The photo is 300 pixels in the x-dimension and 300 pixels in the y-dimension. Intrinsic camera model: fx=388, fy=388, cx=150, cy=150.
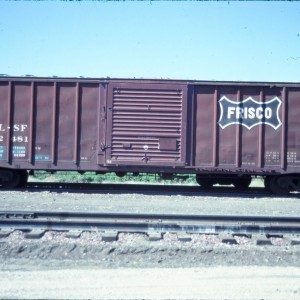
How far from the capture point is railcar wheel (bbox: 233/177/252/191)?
521 inches

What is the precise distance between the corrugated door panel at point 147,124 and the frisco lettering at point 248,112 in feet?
4.95

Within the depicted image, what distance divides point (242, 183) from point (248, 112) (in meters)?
2.65

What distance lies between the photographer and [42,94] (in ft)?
40.0

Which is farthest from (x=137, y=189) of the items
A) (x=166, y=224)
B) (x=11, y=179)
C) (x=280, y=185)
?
(x=166, y=224)

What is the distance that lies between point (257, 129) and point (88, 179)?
1145cm

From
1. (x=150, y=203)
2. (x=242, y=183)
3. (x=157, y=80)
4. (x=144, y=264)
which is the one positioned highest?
(x=157, y=80)

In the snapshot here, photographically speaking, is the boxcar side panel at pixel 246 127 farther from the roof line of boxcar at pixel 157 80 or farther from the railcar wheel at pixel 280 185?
the railcar wheel at pixel 280 185

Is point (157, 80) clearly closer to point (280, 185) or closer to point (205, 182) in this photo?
point (205, 182)

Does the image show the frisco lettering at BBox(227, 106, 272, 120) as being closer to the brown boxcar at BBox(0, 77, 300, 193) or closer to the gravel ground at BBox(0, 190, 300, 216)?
the brown boxcar at BBox(0, 77, 300, 193)

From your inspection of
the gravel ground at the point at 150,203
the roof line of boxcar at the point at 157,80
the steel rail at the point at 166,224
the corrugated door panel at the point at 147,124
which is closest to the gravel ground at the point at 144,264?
the steel rail at the point at 166,224

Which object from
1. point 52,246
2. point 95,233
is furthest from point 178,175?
point 52,246

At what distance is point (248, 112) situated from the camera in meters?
12.1

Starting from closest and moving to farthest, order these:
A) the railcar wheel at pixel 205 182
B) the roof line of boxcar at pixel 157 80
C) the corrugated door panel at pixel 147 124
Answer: the corrugated door panel at pixel 147 124, the roof line of boxcar at pixel 157 80, the railcar wheel at pixel 205 182

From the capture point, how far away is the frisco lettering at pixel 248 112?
39.7 ft
